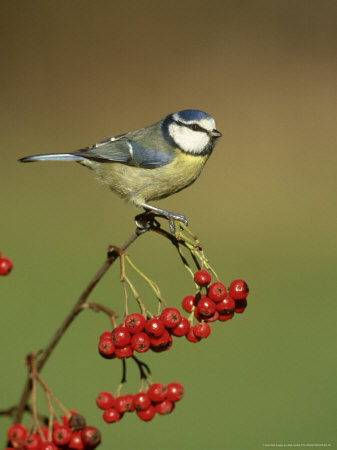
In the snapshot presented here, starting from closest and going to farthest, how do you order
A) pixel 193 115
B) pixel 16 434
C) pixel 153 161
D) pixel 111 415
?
pixel 16 434, pixel 111 415, pixel 193 115, pixel 153 161

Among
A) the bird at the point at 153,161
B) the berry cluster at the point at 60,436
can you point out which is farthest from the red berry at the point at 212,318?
the bird at the point at 153,161

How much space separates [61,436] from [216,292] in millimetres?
465

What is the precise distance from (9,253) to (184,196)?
2288mm

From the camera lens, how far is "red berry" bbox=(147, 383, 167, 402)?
127 cm

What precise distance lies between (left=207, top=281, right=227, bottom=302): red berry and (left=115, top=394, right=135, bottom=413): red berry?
0.97 ft

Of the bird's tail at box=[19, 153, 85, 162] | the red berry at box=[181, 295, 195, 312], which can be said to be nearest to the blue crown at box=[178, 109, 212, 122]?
the bird's tail at box=[19, 153, 85, 162]

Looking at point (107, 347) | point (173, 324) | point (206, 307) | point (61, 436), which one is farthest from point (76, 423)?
point (206, 307)

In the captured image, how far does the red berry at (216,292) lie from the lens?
1.32 meters

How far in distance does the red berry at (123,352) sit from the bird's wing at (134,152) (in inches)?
41.3

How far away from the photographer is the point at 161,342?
1250mm

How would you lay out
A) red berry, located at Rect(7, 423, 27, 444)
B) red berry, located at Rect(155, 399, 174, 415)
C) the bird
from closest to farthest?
red berry, located at Rect(7, 423, 27, 444), red berry, located at Rect(155, 399, 174, 415), the bird

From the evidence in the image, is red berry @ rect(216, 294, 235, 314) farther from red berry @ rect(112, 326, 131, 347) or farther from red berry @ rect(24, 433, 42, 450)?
red berry @ rect(24, 433, 42, 450)

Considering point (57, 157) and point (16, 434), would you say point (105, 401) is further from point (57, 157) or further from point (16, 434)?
point (57, 157)

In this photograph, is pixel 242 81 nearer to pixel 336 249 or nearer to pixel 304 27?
pixel 304 27
